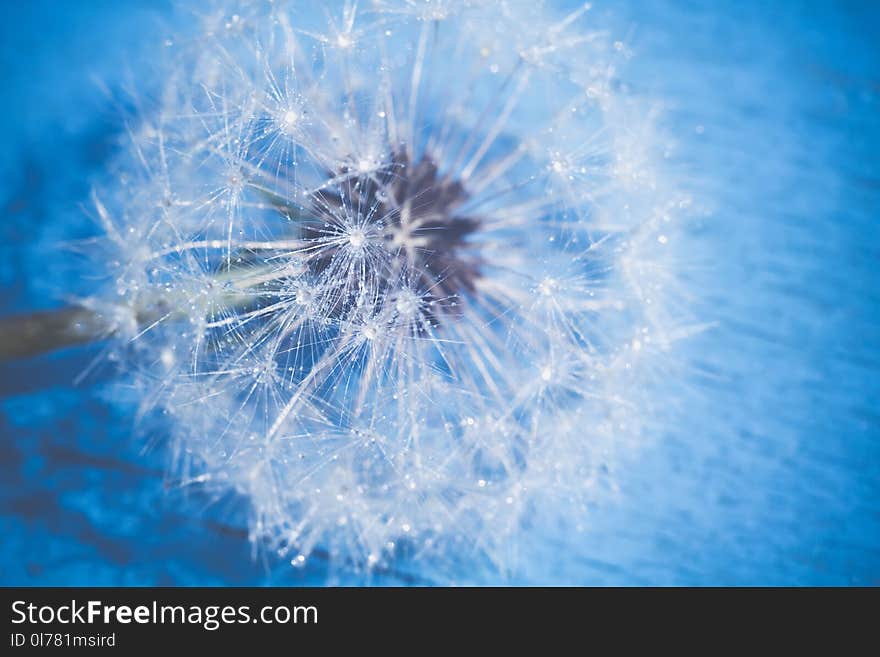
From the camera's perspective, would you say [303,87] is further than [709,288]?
No

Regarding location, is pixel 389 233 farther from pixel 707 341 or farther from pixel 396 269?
pixel 707 341

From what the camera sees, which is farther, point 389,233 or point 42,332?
point 42,332

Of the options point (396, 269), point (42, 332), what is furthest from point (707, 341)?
point (42, 332)

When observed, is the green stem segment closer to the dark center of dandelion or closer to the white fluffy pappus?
the white fluffy pappus

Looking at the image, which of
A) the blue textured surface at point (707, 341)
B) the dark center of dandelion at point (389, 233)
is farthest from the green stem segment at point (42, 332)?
the dark center of dandelion at point (389, 233)
